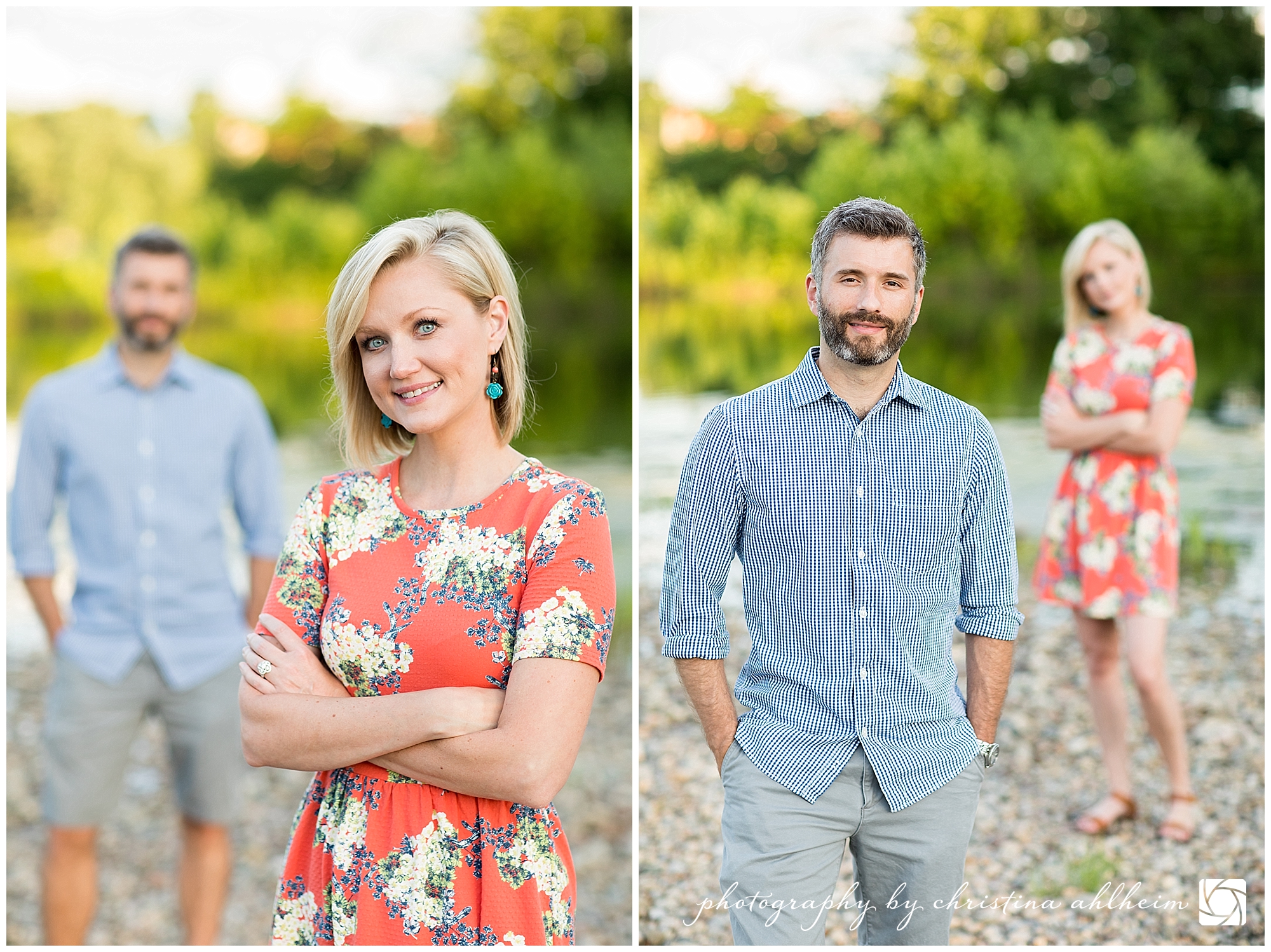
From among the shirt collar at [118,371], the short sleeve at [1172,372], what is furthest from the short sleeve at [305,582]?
Result: the short sleeve at [1172,372]

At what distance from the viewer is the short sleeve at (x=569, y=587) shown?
5.54 feet

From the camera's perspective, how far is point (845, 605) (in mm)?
2021

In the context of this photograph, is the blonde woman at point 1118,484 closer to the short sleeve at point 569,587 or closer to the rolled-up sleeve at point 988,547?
the rolled-up sleeve at point 988,547

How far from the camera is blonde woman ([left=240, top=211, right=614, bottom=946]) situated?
1.69m

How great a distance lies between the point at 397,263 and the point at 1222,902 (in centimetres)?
333

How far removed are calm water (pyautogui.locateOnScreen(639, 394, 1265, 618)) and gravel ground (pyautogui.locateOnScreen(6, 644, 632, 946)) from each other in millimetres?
1610

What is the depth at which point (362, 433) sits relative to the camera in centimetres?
192

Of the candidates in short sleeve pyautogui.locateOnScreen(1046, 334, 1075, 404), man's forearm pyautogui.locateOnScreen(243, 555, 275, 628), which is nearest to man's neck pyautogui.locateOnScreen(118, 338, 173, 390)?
man's forearm pyautogui.locateOnScreen(243, 555, 275, 628)

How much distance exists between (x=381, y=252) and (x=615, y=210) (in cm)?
966

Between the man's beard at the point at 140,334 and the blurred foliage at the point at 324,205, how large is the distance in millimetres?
6240

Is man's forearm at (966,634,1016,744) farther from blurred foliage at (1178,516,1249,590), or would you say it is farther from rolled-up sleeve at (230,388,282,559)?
blurred foliage at (1178,516,1249,590)

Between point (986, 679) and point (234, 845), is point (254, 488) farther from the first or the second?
point (986, 679)

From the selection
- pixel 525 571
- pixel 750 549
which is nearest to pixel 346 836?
pixel 525 571

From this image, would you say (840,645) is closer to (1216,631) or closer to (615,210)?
(1216,631)
